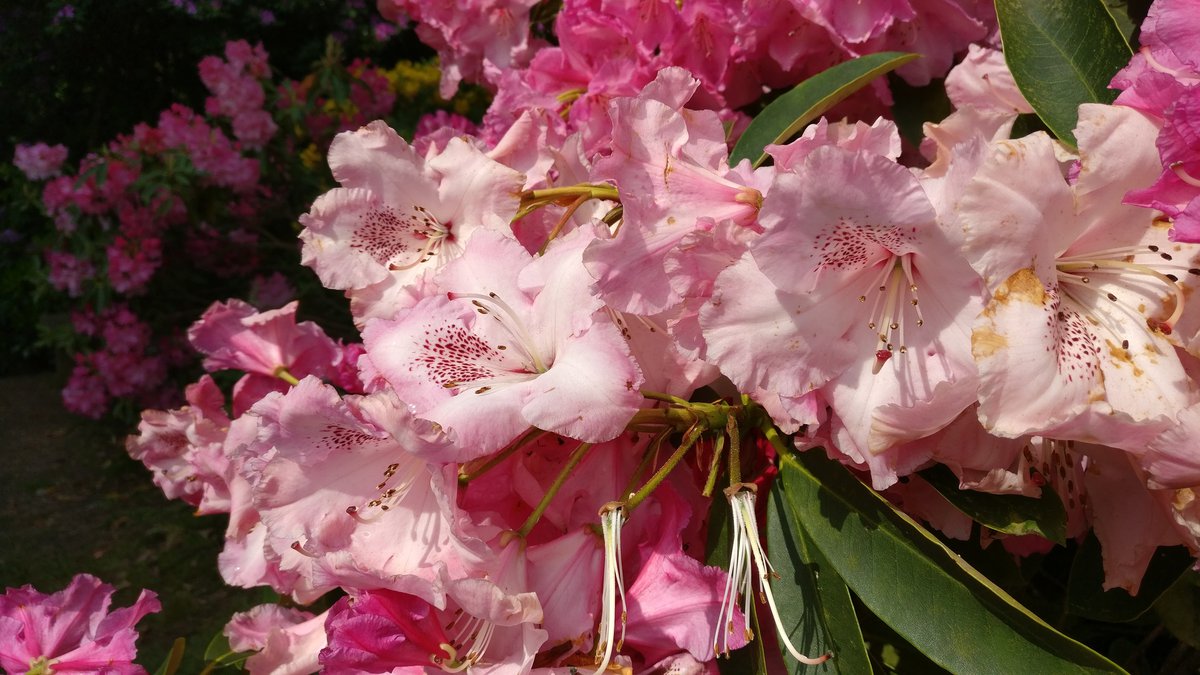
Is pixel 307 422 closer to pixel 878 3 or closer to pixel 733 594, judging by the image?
pixel 733 594

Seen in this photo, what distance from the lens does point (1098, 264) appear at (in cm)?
61

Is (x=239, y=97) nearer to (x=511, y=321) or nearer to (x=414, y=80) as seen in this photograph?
(x=414, y=80)

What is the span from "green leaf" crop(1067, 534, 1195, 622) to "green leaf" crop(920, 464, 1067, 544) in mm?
170

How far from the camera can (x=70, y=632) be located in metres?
0.94

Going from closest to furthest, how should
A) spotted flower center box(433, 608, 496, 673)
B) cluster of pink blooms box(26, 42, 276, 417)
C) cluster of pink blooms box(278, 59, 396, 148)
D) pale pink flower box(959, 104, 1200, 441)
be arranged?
pale pink flower box(959, 104, 1200, 441) < spotted flower center box(433, 608, 496, 673) < cluster of pink blooms box(26, 42, 276, 417) < cluster of pink blooms box(278, 59, 396, 148)

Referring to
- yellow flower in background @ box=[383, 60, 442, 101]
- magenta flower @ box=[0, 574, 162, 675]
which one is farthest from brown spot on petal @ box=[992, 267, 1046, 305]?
yellow flower in background @ box=[383, 60, 442, 101]

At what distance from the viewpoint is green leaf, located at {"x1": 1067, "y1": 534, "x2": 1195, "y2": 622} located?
74cm

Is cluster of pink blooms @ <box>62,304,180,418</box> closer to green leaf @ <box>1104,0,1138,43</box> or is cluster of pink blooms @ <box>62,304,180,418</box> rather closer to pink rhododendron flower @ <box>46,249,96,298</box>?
pink rhododendron flower @ <box>46,249,96,298</box>

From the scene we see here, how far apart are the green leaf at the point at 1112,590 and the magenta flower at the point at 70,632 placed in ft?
2.60

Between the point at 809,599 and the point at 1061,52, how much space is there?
0.46 meters

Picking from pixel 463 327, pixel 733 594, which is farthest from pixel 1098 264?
pixel 463 327

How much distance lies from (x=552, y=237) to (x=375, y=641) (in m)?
0.31

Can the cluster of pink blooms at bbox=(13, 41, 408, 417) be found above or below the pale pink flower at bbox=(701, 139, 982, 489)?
below

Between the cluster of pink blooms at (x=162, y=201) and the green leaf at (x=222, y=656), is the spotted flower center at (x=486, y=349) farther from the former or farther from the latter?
the cluster of pink blooms at (x=162, y=201)
